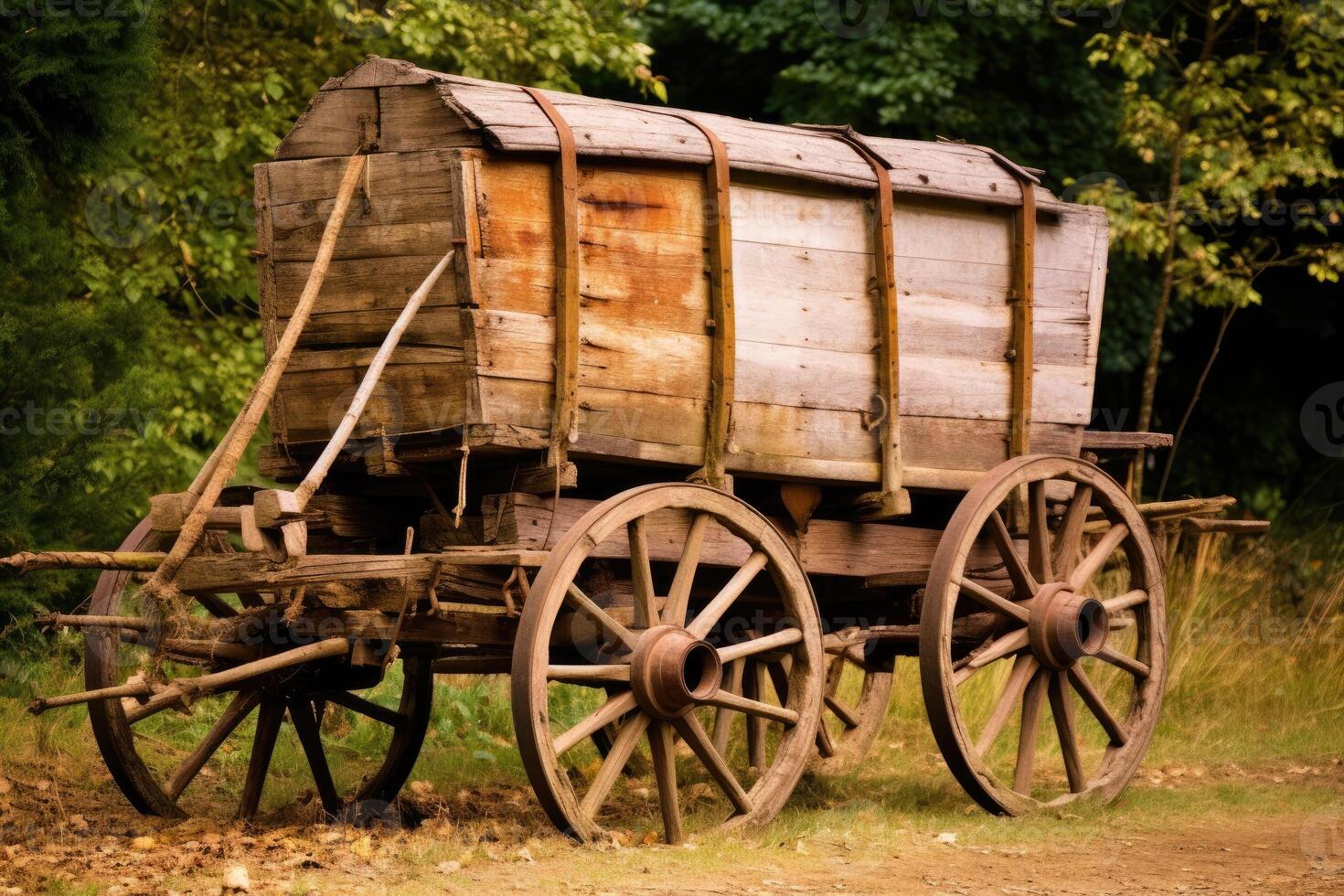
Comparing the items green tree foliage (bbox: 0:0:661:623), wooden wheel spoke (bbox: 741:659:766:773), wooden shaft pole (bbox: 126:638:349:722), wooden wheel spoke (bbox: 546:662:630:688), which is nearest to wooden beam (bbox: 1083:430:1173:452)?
wooden wheel spoke (bbox: 741:659:766:773)

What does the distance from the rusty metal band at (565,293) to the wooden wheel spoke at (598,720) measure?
78 cm

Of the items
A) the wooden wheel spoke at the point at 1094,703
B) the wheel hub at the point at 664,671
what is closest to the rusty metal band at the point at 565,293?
the wheel hub at the point at 664,671

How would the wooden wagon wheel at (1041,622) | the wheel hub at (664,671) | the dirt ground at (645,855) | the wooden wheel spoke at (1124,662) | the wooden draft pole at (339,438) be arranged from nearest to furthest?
the dirt ground at (645,855) < the wooden draft pole at (339,438) < the wheel hub at (664,671) < the wooden wagon wheel at (1041,622) < the wooden wheel spoke at (1124,662)

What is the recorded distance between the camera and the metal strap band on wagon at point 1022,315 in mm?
6414

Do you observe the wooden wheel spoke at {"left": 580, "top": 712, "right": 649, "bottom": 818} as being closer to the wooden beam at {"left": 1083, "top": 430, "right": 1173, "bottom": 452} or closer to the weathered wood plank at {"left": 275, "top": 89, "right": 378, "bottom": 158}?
the weathered wood plank at {"left": 275, "top": 89, "right": 378, "bottom": 158}

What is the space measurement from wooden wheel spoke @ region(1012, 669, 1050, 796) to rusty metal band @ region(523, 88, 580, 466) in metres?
2.18

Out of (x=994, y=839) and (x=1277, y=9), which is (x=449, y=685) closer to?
(x=994, y=839)

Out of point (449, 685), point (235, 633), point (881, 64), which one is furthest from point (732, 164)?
point (881, 64)

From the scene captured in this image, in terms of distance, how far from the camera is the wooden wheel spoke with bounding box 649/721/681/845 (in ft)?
17.1

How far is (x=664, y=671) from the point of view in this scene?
5094 millimetres

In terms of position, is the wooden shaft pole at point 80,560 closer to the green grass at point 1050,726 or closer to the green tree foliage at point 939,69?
the green grass at point 1050,726

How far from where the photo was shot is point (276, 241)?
573cm

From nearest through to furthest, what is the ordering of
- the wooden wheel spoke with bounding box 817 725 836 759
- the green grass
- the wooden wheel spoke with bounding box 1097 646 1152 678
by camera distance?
the wooden wheel spoke with bounding box 1097 646 1152 678, the green grass, the wooden wheel spoke with bounding box 817 725 836 759

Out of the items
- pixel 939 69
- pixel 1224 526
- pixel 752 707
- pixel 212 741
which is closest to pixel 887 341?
pixel 752 707
